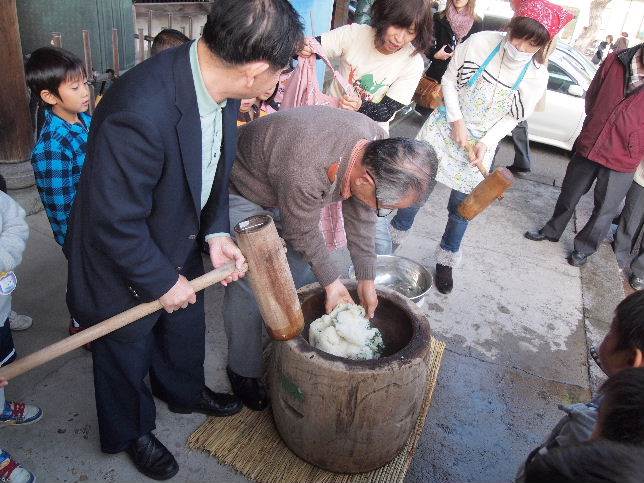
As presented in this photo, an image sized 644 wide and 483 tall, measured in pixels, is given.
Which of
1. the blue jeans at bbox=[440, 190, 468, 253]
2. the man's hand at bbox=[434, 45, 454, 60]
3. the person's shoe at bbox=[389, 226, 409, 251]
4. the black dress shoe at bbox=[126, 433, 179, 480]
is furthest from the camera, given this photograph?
the man's hand at bbox=[434, 45, 454, 60]

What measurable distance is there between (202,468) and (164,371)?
0.52 meters

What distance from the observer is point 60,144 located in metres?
2.69

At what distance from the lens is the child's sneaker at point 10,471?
2182 mm

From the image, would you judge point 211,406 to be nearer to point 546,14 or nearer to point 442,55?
point 546,14

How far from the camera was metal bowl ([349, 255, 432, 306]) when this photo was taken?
3662mm

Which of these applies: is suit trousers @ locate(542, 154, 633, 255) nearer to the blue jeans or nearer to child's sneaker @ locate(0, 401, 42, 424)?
the blue jeans

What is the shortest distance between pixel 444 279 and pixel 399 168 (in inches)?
96.6

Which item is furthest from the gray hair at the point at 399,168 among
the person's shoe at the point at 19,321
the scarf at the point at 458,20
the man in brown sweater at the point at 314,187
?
the scarf at the point at 458,20

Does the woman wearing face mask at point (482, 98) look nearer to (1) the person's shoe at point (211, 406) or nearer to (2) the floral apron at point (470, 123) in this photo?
(2) the floral apron at point (470, 123)

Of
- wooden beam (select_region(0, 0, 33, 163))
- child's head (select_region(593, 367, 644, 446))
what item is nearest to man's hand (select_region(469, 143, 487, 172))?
child's head (select_region(593, 367, 644, 446))

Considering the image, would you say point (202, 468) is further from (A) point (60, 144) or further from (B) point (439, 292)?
(B) point (439, 292)

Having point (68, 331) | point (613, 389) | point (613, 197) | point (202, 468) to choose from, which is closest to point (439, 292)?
point (613, 197)

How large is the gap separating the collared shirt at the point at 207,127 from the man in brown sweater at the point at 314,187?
33 centimetres

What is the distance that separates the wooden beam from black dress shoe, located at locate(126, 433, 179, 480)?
2.79m
